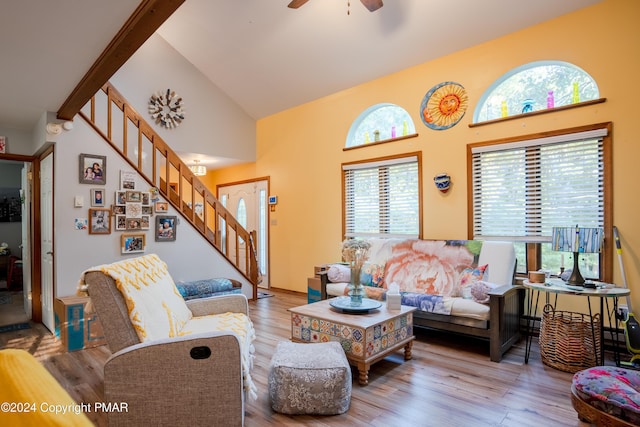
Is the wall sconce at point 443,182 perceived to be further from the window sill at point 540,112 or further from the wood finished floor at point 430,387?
the wood finished floor at point 430,387

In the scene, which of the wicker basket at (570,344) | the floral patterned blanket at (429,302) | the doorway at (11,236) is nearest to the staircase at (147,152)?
the doorway at (11,236)

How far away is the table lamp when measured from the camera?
2.74 meters

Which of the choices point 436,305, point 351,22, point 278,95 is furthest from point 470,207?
point 278,95

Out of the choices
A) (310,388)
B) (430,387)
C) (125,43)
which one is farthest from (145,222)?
(430,387)

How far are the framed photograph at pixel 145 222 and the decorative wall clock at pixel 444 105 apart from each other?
3731mm

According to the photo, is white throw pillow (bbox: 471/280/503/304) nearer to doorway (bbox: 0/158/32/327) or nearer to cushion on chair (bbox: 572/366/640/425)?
cushion on chair (bbox: 572/366/640/425)

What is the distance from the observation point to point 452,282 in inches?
147

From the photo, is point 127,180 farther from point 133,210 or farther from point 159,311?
point 159,311

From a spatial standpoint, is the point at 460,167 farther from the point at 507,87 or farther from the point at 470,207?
the point at 507,87

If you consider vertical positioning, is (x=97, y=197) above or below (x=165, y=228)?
above

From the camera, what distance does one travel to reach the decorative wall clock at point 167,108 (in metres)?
5.55

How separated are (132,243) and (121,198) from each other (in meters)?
0.56

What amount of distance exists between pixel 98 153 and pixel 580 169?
518cm

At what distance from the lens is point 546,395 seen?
2463 mm
